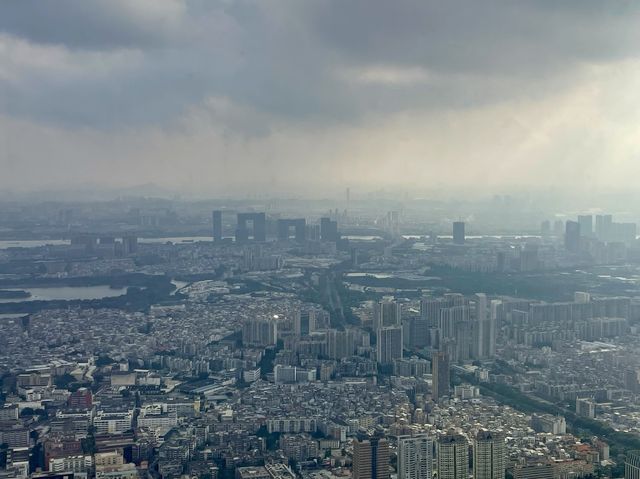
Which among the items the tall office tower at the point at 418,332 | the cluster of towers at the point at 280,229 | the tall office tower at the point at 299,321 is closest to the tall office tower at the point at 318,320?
the tall office tower at the point at 299,321

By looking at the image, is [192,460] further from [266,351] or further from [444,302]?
[444,302]

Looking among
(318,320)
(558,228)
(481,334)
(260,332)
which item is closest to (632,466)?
(481,334)

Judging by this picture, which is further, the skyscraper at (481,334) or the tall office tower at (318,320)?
the tall office tower at (318,320)

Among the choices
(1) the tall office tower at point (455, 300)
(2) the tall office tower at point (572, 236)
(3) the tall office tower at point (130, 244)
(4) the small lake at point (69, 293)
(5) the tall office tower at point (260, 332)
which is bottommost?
(5) the tall office tower at point (260, 332)

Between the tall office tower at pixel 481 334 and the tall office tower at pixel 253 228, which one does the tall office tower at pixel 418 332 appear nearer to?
the tall office tower at pixel 481 334

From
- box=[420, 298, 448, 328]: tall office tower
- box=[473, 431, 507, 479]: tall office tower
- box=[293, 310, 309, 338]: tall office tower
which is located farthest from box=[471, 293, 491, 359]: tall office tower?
box=[473, 431, 507, 479]: tall office tower

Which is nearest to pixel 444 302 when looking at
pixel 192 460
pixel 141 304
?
pixel 141 304

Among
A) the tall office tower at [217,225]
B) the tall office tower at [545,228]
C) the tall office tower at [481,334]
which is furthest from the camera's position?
the tall office tower at [217,225]
